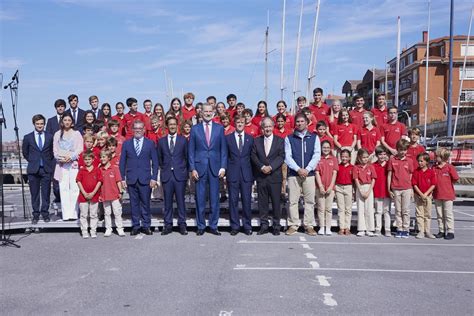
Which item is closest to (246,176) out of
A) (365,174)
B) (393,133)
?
(365,174)

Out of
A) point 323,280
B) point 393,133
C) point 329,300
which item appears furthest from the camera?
point 393,133

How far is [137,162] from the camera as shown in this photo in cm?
1023

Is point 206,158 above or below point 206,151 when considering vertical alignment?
below

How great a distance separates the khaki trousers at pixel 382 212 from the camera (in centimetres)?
1035

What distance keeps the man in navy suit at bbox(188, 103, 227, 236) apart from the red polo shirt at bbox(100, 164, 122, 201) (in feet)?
4.61

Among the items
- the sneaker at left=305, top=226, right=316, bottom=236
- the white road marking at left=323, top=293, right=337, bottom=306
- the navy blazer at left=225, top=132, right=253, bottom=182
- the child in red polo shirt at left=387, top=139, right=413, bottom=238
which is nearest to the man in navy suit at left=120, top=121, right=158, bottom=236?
the navy blazer at left=225, top=132, right=253, bottom=182

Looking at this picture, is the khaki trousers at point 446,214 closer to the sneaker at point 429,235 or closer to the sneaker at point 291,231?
the sneaker at point 429,235

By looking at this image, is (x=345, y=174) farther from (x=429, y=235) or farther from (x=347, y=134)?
(x=429, y=235)

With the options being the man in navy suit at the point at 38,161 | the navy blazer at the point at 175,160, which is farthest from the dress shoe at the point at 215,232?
the man in navy suit at the point at 38,161

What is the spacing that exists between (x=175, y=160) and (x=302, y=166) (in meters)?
2.33

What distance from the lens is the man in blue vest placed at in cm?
1014

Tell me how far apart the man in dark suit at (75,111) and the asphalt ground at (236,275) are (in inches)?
109

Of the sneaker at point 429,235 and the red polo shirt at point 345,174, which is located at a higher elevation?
the red polo shirt at point 345,174

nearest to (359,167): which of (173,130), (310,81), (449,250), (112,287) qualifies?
(449,250)
